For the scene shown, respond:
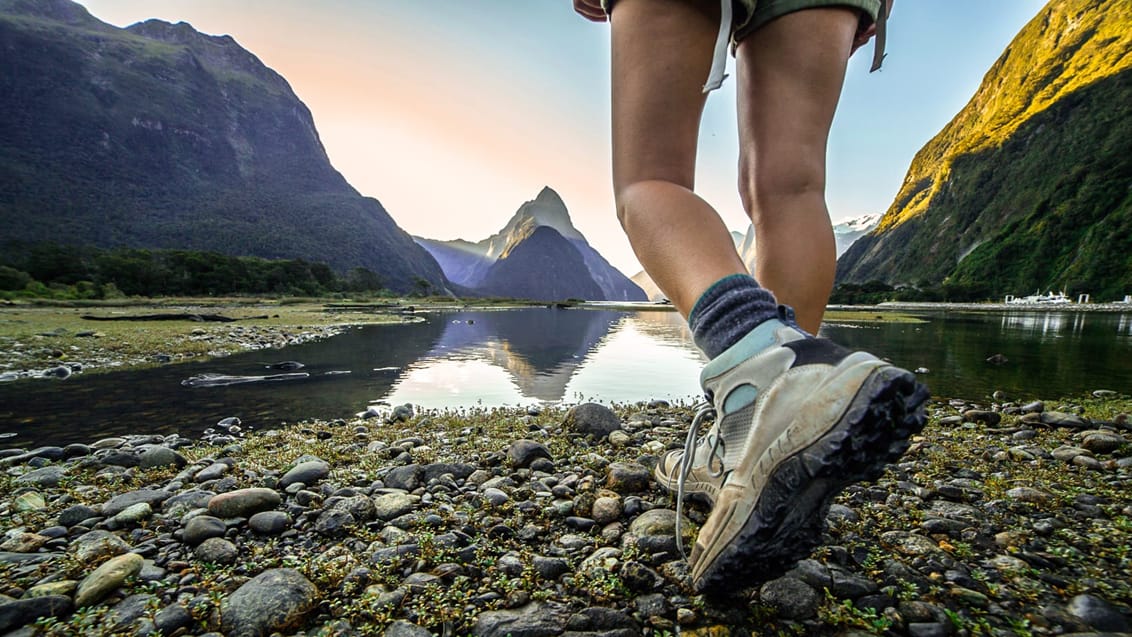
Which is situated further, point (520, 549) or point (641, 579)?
point (520, 549)

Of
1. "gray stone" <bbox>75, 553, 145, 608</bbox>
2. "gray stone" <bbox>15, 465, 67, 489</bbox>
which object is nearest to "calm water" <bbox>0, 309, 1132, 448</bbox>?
"gray stone" <bbox>15, 465, 67, 489</bbox>

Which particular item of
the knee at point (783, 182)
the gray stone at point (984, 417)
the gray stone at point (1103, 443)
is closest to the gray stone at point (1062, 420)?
the gray stone at point (984, 417)

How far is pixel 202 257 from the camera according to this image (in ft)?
215

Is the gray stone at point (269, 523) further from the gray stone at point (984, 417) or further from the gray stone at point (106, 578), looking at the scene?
the gray stone at point (984, 417)

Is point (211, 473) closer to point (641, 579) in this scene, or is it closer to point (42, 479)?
point (42, 479)

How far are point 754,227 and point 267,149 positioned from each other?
617 ft

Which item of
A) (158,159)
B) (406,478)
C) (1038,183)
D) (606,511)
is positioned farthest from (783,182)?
(158,159)

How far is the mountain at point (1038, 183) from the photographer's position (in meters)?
65.4

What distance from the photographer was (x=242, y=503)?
6.77ft

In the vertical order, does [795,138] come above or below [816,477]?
above

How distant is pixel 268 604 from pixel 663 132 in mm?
1864

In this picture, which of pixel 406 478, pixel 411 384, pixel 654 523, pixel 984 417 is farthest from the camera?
pixel 411 384

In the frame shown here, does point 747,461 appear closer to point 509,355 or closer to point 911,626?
point 911,626

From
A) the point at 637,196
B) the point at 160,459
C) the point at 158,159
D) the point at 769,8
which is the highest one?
the point at 158,159
